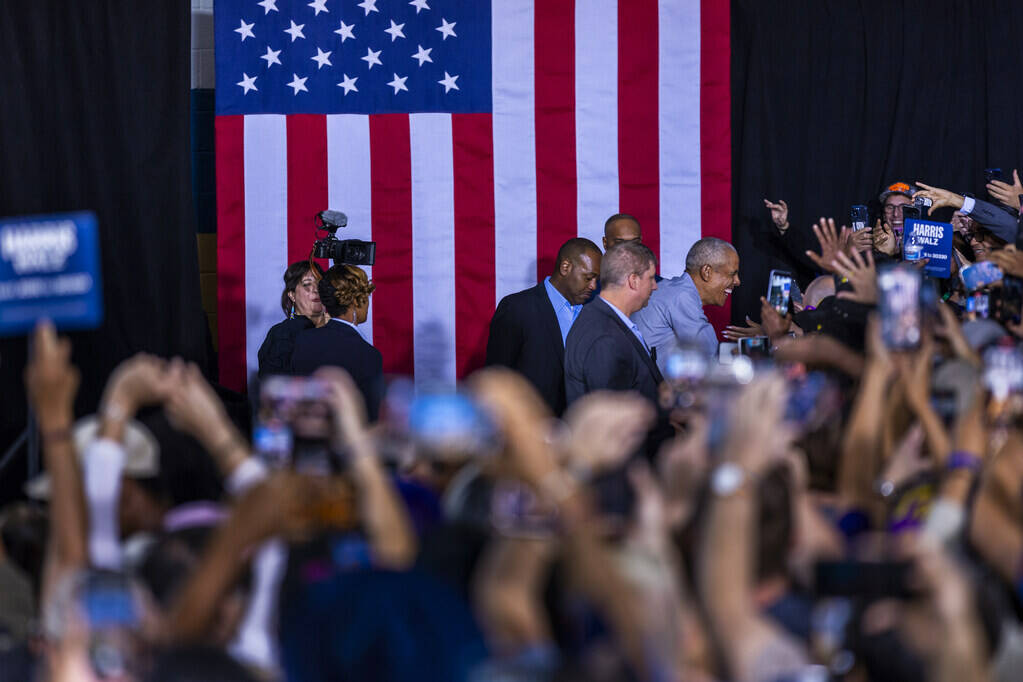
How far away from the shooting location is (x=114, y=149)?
239 inches

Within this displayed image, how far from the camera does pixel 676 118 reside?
625 centimetres

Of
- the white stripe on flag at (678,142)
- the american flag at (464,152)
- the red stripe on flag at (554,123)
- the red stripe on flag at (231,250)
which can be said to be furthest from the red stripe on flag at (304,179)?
the white stripe on flag at (678,142)

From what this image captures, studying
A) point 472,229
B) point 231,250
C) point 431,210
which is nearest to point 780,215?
point 472,229

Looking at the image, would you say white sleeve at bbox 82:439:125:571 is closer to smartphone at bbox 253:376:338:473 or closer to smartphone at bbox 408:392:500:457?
smartphone at bbox 253:376:338:473

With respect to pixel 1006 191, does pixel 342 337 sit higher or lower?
lower

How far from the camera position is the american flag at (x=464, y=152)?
6.18 metres

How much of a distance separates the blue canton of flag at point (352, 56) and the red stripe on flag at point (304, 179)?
0.08 metres

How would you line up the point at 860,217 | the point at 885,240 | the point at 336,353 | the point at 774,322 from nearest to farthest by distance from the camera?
the point at 774,322, the point at 336,353, the point at 885,240, the point at 860,217

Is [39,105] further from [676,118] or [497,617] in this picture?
[497,617]

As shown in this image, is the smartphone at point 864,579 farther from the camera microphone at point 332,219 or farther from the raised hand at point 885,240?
the camera microphone at point 332,219

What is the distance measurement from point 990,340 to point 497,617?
73.4 inches

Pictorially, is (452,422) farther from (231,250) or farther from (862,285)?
(231,250)

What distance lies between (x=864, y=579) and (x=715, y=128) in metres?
4.58

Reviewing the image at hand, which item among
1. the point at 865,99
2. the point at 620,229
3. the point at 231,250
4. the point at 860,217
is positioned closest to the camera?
the point at 860,217
